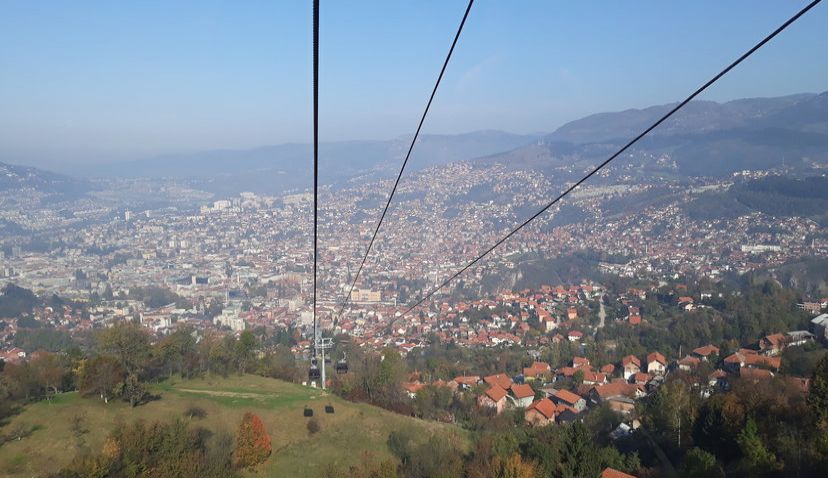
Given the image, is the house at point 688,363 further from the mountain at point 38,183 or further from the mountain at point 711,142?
the mountain at point 38,183

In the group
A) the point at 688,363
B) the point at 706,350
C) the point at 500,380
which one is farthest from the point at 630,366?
the point at 500,380

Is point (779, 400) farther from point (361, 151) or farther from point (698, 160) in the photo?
point (361, 151)

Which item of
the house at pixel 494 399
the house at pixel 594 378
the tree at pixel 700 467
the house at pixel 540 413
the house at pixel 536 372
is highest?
the tree at pixel 700 467

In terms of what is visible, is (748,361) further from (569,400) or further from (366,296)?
(366,296)

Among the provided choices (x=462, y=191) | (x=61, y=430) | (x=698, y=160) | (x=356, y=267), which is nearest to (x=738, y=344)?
(x=61, y=430)

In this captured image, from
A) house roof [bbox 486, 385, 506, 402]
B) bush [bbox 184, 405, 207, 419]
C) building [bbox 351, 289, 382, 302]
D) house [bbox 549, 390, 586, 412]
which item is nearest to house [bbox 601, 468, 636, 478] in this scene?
house [bbox 549, 390, 586, 412]

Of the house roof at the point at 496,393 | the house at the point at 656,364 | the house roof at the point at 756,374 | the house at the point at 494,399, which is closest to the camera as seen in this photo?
the house roof at the point at 756,374

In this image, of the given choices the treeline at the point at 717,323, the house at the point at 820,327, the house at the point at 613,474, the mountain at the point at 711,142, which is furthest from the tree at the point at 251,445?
the mountain at the point at 711,142

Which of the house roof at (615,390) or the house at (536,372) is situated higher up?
the house roof at (615,390)
